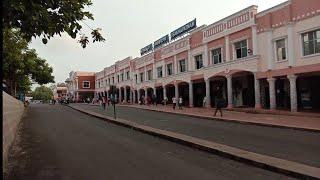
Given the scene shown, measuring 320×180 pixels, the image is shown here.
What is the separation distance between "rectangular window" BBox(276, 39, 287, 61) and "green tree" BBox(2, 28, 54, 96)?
17.2 m

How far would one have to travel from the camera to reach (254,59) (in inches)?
1403

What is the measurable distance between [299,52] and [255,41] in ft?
16.4

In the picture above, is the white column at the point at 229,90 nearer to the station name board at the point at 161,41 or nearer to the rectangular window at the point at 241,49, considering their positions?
the rectangular window at the point at 241,49

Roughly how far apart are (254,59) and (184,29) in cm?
1586

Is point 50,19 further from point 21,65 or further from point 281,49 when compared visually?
point 21,65

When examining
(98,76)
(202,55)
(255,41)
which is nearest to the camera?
(255,41)

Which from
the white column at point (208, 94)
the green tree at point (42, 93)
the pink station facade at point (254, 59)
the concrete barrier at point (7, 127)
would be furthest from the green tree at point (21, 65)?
the green tree at point (42, 93)

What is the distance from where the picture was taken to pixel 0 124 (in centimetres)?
518

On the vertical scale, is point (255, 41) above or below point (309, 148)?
above

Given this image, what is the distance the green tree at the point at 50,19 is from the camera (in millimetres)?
9492

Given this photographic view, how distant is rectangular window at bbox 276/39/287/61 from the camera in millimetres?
32844

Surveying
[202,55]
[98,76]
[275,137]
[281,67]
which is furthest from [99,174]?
[98,76]

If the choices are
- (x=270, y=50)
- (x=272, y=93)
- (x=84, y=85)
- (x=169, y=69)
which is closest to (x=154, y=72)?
(x=169, y=69)

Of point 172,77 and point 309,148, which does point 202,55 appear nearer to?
point 172,77
